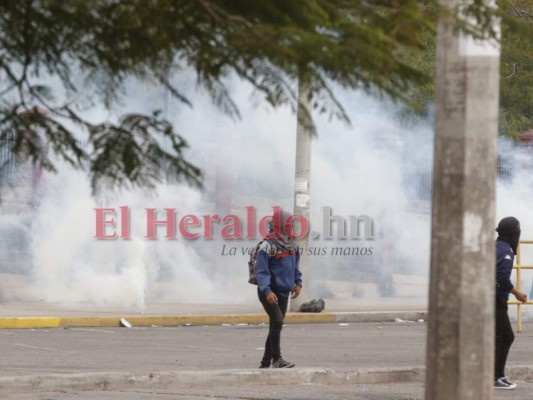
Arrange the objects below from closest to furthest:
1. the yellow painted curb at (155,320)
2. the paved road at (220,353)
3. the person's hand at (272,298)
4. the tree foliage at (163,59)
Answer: the tree foliage at (163,59) → the paved road at (220,353) → the person's hand at (272,298) → the yellow painted curb at (155,320)

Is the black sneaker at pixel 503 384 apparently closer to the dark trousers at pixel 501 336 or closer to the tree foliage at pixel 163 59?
the dark trousers at pixel 501 336

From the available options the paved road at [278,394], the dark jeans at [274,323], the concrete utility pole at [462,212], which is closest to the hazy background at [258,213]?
the dark jeans at [274,323]

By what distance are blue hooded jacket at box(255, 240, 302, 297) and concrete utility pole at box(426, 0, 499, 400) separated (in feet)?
15.5

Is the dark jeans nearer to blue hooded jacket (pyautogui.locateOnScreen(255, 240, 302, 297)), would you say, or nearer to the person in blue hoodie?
the person in blue hoodie

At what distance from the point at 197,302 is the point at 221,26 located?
17.3m

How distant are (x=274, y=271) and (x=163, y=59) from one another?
6.63 meters

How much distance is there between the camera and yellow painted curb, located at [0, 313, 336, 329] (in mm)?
17078

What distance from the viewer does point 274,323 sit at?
1171 cm

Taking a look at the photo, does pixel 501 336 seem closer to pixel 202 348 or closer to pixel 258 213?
pixel 202 348

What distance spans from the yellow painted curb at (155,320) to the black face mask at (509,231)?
24.6 feet

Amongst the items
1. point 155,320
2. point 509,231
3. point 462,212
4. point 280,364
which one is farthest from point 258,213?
point 462,212

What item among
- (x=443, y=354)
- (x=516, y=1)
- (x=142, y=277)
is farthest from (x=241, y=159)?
(x=443, y=354)

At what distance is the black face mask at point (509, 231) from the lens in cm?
1140

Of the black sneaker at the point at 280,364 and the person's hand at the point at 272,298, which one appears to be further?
the black sneaker at the point at 280,364
